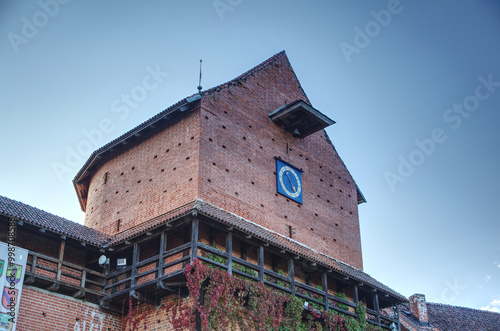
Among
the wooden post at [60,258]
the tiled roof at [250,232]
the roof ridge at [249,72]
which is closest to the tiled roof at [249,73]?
the roof ridge at [249,72]

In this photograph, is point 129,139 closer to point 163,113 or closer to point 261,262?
point 163,113

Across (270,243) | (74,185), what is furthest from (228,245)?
Answer: (74,185)

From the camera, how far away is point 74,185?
28500 millimetres

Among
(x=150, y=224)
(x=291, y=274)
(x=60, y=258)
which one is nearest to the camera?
(x=60, y=258)

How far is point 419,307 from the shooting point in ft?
113

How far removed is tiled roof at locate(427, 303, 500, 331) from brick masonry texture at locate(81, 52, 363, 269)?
10.8 m

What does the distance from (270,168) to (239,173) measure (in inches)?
75.2

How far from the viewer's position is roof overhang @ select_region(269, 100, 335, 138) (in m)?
25.1

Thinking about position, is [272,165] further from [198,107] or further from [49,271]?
[49,271]

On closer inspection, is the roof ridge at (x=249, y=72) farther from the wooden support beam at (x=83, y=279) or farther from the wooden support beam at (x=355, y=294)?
the wooden support beam at (x=355, y=294)

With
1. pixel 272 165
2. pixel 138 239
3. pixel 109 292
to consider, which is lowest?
pixel 109 292

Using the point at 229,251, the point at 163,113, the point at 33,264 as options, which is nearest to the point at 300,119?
the point at 163,113

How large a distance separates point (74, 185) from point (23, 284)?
10373 millimetres

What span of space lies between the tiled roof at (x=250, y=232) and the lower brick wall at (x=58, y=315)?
7.46ft
